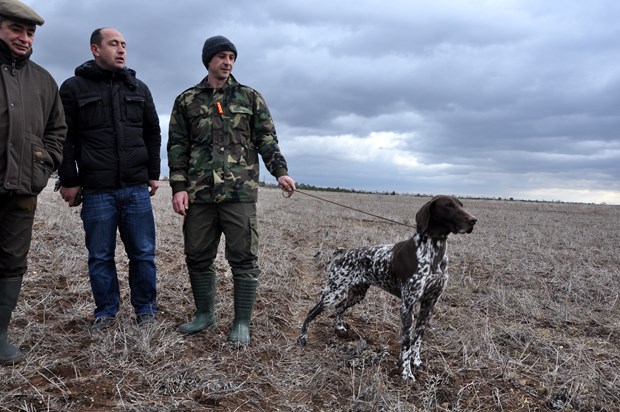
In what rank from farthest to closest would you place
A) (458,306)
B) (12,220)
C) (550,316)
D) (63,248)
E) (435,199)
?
(63,248) < (458,306) < (550,316) < (435,199) < (12,220)

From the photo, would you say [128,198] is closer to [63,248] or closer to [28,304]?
[28,304]

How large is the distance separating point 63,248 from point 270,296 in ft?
10.5

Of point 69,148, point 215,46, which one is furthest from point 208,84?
point 69,148

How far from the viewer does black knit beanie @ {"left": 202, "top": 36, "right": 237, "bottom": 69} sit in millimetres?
4297

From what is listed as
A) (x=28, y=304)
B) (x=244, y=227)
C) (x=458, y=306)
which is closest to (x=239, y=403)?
(x=244, y=227)

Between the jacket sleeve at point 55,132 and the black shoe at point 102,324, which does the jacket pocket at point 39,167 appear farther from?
the black shoe at point 102,324

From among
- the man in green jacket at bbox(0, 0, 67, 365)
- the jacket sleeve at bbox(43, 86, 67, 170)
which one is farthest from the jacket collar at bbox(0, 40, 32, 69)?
the jacket sleeve at bbox(43, 86, 67, 170)

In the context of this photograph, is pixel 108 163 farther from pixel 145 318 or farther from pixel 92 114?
pixel 145 318

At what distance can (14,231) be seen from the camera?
11.8ft

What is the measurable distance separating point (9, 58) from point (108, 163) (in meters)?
1.15

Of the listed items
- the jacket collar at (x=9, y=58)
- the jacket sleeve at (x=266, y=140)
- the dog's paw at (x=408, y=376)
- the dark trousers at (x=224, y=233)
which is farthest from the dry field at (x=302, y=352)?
the jacket collar at (x=9, y=58)

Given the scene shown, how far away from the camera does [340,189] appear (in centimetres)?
7444

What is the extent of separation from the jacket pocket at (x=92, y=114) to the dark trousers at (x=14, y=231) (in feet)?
3.02

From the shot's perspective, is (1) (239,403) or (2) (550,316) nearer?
(1) (239,403)
